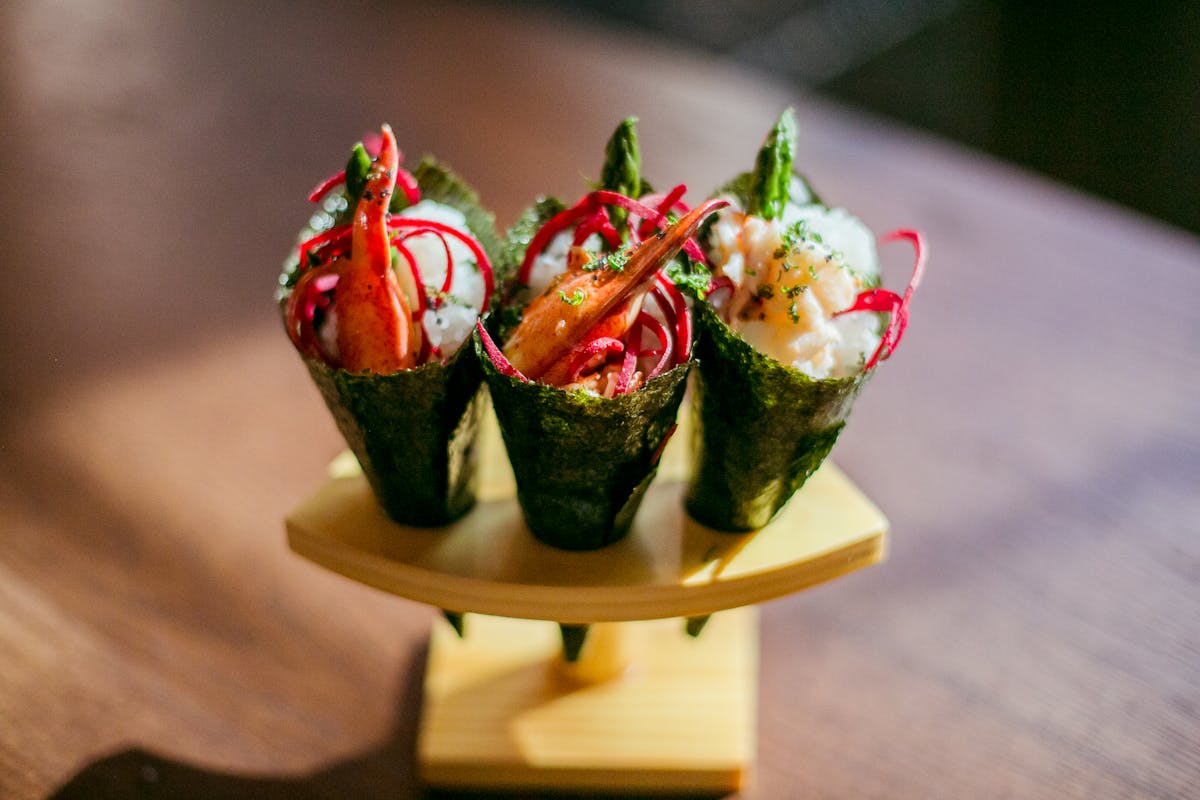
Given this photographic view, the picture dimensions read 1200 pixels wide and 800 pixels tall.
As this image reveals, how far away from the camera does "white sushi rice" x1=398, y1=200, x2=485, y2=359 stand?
2.26 ft

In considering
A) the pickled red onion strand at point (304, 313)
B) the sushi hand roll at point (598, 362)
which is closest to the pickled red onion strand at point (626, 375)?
the sushi hand roll at point (598, 362)

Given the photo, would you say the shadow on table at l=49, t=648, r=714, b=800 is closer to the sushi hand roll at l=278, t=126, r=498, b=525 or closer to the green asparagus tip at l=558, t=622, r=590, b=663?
the green asparagus tip at l=558, t=622, r=590, b=663

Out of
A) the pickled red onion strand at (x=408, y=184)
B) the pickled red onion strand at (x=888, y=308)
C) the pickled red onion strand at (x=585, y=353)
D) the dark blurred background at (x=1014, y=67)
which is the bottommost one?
the dark blurred background at (x=1014, y=67)

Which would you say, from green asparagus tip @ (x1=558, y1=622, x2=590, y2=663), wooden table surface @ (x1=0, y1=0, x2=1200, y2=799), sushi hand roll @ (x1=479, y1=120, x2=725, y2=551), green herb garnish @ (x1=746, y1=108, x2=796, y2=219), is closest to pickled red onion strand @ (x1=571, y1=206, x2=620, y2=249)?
sushi hand roll @ (x1=479, y1=120, x2=725, y2=551)

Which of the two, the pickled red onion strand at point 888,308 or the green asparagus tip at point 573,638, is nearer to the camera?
the pickled red onion strand at point 888,308

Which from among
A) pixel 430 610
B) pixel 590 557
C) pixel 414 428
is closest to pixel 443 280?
pixel 414 428

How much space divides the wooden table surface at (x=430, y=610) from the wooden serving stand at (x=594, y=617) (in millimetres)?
47

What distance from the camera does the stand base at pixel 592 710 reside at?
82 cm

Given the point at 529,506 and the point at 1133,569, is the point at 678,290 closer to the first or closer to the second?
the point at 529,506

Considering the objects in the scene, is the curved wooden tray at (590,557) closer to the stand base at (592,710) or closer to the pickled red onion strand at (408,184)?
the stand base at (592,710)

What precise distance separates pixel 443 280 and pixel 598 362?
0.49ft

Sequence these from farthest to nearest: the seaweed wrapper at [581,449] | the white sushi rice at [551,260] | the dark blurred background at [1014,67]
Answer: the dark blurred background at [1014,67]
the white sushi rice at [551,260]
the seaweed wrapper at [581,449]

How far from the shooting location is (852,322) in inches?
27.7

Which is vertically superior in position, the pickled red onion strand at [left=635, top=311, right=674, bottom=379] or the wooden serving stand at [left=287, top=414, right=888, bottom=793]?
the pickled red onion strand at [left=635, top=311, right=674, bottom=379]
